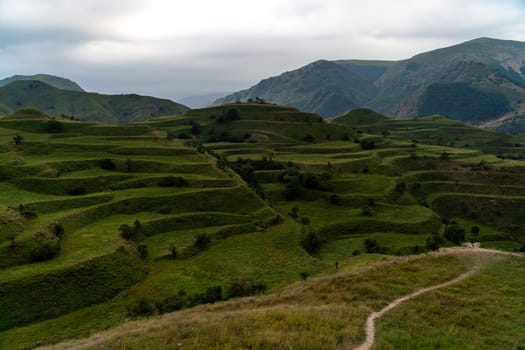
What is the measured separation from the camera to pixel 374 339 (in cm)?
1930

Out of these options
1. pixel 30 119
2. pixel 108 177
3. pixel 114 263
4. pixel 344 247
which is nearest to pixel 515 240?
pixel 344 247

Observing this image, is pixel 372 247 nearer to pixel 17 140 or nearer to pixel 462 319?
pixel 462 319

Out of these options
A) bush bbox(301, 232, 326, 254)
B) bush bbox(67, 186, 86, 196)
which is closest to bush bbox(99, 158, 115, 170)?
bush bbox(67, 186, 86, 196)

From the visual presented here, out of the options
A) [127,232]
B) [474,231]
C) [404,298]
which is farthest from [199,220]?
[474,231]

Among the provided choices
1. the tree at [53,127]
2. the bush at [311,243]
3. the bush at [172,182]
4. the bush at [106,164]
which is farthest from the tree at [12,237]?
the tree at [53,127]

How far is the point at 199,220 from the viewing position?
6825cm

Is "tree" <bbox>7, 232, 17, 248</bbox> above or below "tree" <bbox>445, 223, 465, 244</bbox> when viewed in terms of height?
above

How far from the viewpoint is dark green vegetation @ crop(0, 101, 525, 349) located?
41.5 meters

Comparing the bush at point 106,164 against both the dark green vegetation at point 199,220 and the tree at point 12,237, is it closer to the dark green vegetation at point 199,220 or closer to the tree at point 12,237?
the dark green vegetation at point 199,220

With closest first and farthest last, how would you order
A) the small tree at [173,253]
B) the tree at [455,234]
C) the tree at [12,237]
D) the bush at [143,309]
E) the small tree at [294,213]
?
the bush at [143,309] < the tree at [12,237] < the small tree at [173,253] < the tree at [455,234] < the small tree at [294,213]

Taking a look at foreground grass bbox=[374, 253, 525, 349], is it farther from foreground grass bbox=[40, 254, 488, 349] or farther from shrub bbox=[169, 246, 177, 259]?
shrub bbox=[169, 246, 177, 259]

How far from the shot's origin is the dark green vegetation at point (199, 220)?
4147 centimetres

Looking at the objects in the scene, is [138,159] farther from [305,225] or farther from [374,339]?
[374,339]

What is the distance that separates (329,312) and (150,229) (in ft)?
150
